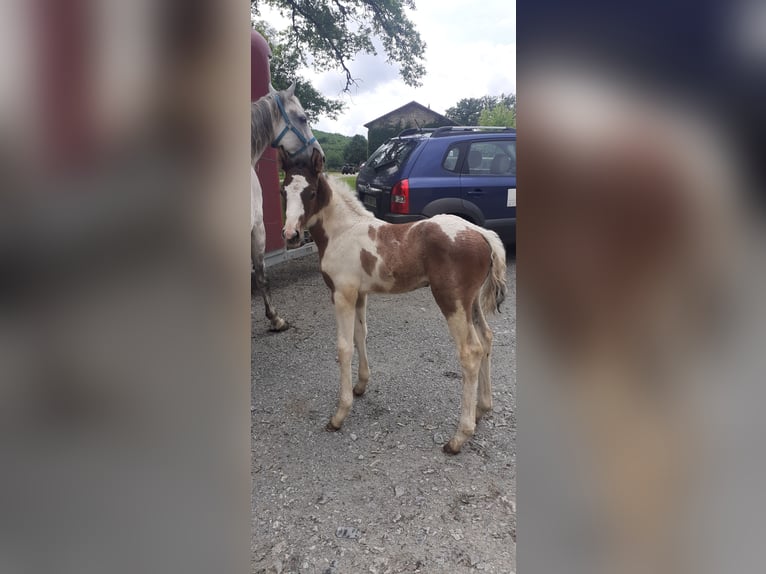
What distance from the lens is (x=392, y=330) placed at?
13.3 ft

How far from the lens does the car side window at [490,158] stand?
5195mm

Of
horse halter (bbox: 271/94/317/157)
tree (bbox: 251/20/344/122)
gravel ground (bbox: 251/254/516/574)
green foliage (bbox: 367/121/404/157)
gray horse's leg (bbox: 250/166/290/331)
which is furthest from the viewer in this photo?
green foliage (bbox: 367/121/404/157)

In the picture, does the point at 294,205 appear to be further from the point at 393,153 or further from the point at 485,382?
the point at 393,153

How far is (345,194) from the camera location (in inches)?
99.2

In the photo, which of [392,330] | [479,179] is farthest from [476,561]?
[479,179]

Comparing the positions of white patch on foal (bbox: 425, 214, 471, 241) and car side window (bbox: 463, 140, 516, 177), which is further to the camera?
car side window (bbox: 463, 140, 516, 177)

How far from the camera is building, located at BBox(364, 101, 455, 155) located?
846 inches

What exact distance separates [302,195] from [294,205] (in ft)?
0.24

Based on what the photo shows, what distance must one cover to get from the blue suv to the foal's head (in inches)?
103

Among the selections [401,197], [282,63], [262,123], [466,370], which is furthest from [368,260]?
[282,63]

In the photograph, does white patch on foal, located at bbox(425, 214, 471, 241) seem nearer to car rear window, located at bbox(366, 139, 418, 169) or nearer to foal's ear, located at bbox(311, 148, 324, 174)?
Result: foal's ear, located at bbox(311, 148, 324, 174)

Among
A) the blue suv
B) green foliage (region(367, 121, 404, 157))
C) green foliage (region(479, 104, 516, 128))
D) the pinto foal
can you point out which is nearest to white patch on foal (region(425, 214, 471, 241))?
the pinto foal
